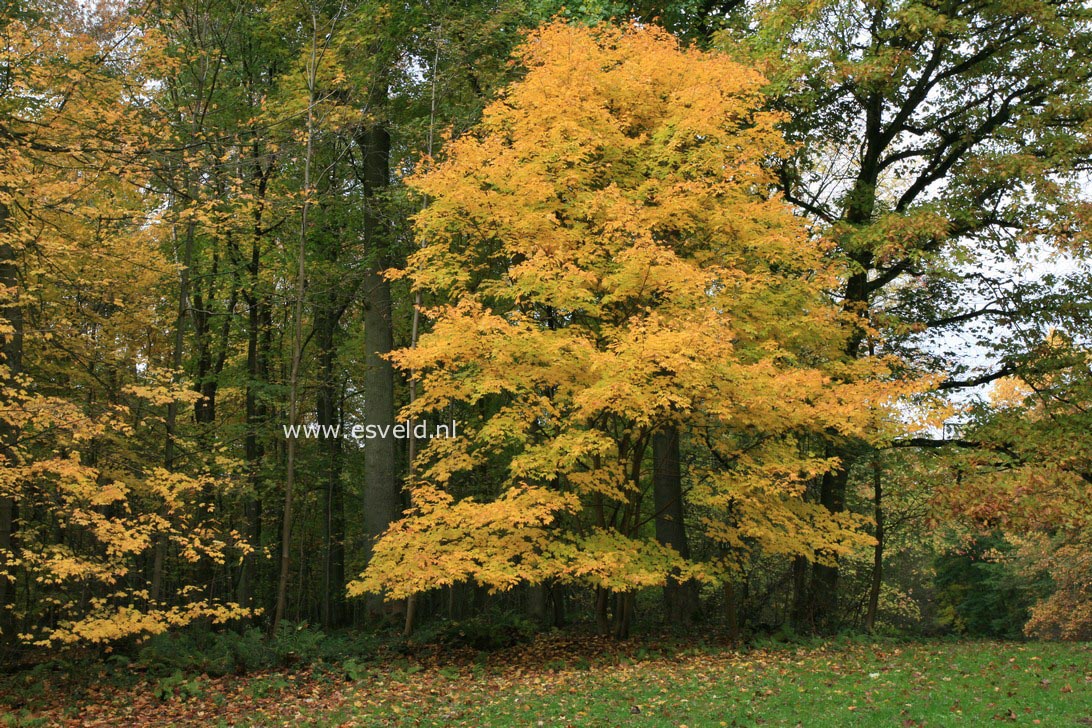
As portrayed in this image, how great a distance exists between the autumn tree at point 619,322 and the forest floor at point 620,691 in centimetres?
129

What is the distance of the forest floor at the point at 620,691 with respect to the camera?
841 centimetres

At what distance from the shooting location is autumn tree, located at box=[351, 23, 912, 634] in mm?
11484

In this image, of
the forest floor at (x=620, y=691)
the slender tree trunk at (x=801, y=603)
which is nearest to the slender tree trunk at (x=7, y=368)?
the forest floor at (x=620, y=691)

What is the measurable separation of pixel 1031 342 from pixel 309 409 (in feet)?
61.2

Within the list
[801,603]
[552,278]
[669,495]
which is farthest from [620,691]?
[801,603]

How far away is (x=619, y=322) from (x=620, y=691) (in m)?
5.53

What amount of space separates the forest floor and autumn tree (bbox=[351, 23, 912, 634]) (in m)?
1.29

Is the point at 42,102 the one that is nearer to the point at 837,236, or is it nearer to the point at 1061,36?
the point at 837,236

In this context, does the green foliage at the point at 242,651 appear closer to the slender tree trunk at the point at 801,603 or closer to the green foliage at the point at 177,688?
the green foliage at the point at 177,688

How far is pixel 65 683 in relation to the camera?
36.1 feet

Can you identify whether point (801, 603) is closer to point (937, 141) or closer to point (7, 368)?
point (937, 141)

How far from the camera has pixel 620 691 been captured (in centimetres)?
988

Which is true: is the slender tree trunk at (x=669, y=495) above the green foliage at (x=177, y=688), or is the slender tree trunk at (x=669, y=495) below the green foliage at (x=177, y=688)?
above

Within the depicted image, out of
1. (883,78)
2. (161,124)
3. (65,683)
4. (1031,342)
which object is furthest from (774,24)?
(65,683)
